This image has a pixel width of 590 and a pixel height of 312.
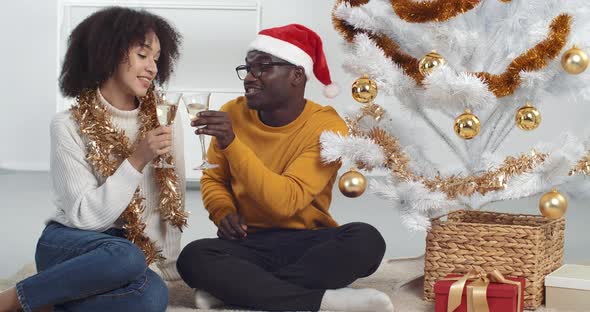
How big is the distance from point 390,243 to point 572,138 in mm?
1178

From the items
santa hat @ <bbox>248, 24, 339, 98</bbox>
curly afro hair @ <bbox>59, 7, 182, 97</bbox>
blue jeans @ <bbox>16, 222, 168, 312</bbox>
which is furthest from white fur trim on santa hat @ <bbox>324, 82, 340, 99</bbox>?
blue jeans @ <bbox>16, 222, 168, 312</bbox>

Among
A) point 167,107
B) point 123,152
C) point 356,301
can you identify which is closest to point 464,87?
point 356,301

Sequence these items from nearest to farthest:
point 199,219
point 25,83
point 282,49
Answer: point 282,49 < point 199,219 < point 25,83

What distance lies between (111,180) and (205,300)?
14.4 inches

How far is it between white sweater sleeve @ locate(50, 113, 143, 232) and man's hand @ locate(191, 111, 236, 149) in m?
0.17

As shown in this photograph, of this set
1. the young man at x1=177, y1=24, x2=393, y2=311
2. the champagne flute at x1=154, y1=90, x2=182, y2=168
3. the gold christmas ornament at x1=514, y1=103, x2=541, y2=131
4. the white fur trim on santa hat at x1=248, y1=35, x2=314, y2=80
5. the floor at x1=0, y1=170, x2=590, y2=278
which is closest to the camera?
the champagne flute at x1=154, y1=90, x2=182, y2=168

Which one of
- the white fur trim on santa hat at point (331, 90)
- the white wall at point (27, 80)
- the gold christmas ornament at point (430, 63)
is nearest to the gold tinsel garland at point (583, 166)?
the gold christmas ornament at point (430, 63)

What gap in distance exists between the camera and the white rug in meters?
2.04

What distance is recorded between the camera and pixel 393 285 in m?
2.29

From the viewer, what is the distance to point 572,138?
2.06 meters

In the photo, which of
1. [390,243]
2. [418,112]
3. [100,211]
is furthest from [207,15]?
[100,211]

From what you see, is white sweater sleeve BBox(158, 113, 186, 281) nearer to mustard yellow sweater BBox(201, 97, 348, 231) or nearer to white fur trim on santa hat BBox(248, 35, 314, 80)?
mustard yellow sweater BBox(201, 97, 348, 231)

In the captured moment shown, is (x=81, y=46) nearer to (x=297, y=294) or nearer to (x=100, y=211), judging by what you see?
(x=100, y=211)

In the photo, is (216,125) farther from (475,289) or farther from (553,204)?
(553,204)
